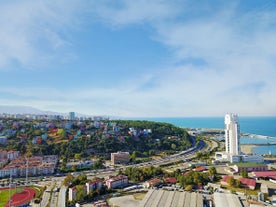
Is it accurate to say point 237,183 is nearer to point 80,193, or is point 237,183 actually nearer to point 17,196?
point 80,193

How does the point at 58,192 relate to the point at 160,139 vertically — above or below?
below

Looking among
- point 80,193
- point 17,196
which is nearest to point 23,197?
point 17,196

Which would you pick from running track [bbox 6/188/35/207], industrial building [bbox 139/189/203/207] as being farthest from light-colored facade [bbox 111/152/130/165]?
industrial building [bbox 139/189/203/207]

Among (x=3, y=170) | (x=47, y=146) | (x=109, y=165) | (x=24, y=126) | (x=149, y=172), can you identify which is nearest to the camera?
(x=149, y=172)

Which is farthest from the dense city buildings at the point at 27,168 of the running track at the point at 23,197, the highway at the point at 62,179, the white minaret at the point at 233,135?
the white minaret at the point at 233,135

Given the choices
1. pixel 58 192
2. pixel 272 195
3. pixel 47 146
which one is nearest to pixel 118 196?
pixel 58 192

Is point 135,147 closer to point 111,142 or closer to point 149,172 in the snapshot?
point 111,142

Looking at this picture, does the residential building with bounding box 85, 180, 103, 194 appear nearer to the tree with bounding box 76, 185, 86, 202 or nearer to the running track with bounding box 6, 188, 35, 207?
the tree with bounding box 76, 185, 86, 202
